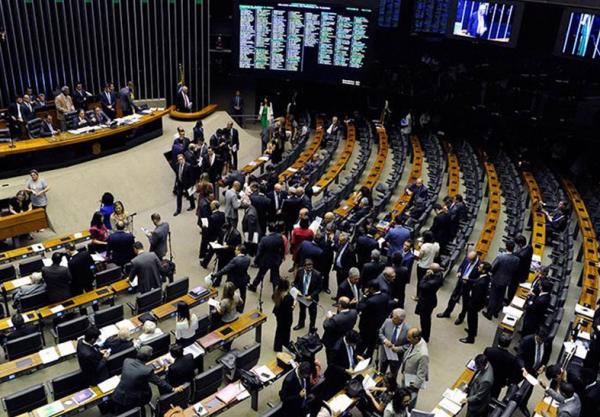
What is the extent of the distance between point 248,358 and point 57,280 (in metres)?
2.99

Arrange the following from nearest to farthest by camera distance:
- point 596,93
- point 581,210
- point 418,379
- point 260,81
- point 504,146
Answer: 1. point 418,379
2. point 581,210
3. point 596,93
4. point 504,146
5. point 260,81

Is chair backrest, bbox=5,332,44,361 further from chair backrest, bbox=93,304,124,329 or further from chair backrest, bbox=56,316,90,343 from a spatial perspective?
chair backrest, bbox=93,304,124,329

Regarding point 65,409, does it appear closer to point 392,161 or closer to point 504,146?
point 392,161

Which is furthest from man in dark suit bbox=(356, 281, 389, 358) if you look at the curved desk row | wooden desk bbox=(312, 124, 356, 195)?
the curved desk row

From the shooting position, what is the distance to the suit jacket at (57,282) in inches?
325

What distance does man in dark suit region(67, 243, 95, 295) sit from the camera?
28.2 ft

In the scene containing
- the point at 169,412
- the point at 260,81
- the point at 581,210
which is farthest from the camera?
the point at 260,81

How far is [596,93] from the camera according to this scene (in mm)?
16203

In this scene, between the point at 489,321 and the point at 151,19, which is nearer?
the point at 489,321

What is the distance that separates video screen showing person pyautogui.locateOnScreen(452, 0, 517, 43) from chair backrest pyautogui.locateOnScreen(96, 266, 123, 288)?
10902mm

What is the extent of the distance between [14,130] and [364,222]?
8864 millimetres

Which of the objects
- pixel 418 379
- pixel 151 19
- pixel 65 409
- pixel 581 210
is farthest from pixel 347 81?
pixel 65 409

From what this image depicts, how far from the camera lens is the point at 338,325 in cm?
734

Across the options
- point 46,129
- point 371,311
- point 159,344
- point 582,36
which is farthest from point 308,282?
point 582,36
